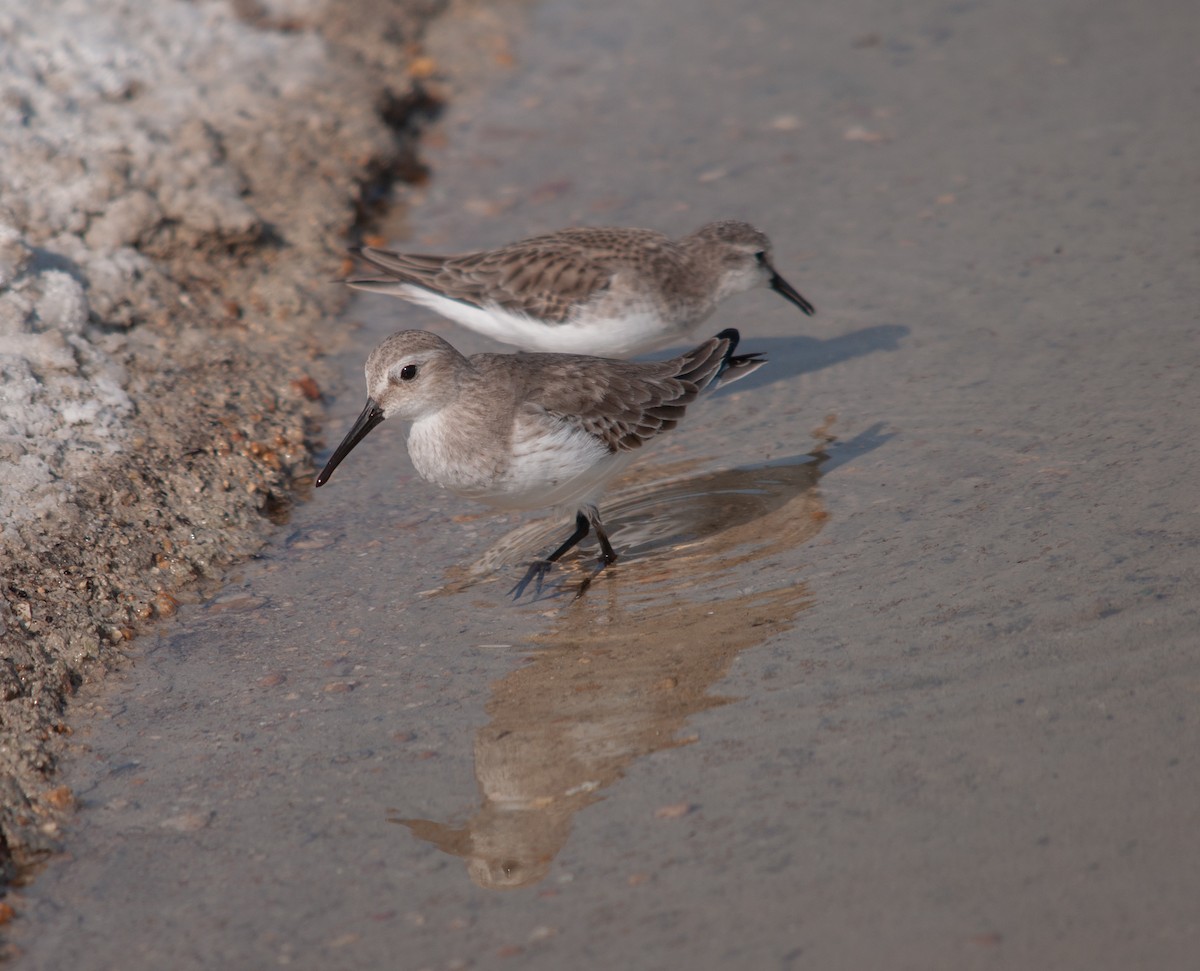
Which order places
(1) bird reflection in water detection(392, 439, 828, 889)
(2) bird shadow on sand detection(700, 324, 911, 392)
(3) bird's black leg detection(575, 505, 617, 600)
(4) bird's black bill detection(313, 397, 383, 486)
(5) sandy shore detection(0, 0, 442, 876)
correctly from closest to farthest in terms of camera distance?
1. (1) bird reflection in water detection(392, 439, 828, 889)
2. (5) sandy shore detection(0, 0, 442, 876)
3. (4) bird's black bill detection(313, 397, 383, 486)
4. (3) bird's black leg detection(575, 505, 617, 600)
5. (2) bird shadow on sand detection(700, 324, 911, 392)

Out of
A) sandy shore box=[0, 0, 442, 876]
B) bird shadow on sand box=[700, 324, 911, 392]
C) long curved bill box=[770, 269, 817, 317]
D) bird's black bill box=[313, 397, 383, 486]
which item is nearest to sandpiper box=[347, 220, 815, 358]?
long curved bill box=[770, 269, 817, 317]

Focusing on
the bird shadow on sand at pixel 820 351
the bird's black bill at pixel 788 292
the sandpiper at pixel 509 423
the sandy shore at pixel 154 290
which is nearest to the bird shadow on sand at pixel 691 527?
the sandpiper at pixel 509 423

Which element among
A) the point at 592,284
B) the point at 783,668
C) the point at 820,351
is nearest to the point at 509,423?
the point at 783,668

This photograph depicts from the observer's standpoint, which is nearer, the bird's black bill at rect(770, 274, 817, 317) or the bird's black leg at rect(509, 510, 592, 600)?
the bird's black leg at rect(509, 510, 592, 600)

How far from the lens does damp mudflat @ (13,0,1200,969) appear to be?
3.91 m

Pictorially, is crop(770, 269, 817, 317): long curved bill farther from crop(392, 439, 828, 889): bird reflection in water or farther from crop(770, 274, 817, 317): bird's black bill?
crop(392, 439, 828, 889): bird reflection in water

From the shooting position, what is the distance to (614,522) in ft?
21.3

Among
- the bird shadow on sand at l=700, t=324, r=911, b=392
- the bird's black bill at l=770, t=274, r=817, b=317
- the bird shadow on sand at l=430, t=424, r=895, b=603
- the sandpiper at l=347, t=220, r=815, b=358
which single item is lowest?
the bird shadow on sand at l=430, t=424, r=895, b=603

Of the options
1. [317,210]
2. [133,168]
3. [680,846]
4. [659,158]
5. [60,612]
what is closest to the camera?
[680,846]

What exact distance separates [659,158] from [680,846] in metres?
6.61

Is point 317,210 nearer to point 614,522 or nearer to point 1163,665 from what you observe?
point 614,522

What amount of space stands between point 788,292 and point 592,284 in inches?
48.1

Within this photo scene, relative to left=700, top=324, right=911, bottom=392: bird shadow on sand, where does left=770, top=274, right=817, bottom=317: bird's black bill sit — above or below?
above

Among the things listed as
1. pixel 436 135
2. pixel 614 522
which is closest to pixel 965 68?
pixel 436 135
